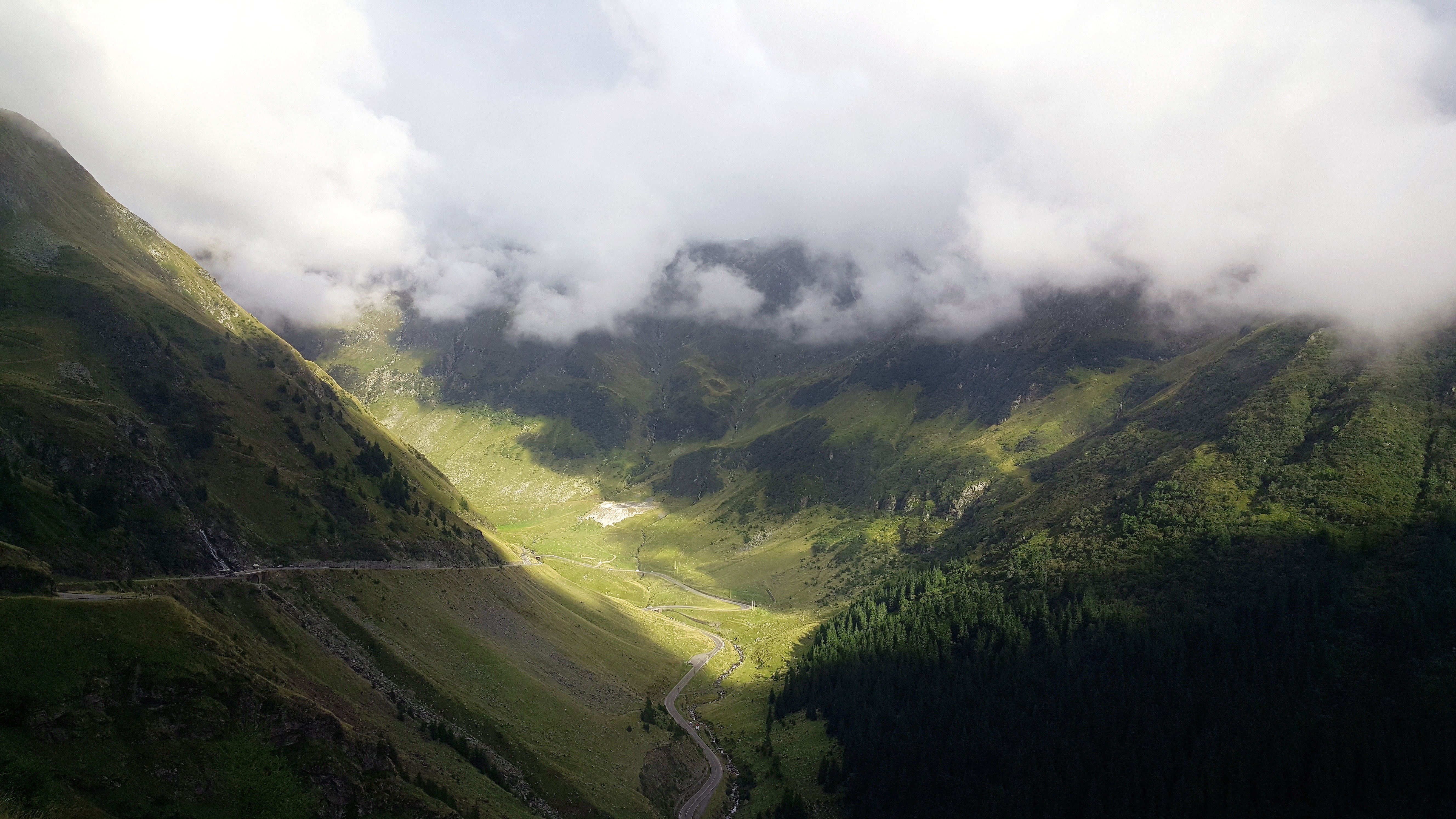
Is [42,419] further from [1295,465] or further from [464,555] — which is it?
[1295,465]

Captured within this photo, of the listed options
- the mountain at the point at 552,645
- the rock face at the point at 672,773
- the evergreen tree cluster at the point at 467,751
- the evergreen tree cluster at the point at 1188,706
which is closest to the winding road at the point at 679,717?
the rock face at the point at 672,773

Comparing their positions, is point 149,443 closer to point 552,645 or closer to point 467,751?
point 467,751

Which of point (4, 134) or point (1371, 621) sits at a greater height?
point (1371, 621)

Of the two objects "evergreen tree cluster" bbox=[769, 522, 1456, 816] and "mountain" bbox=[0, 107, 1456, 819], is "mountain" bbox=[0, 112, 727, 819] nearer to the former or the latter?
"mountain" bbox=[0, 107, 1456, 819]

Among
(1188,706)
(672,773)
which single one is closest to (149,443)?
(672,773)

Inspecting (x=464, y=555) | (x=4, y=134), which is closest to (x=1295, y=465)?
(x=464, y=555)

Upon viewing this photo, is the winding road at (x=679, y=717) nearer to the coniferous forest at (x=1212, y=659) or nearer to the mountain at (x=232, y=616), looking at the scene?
the mountain at (x=232, y=616)
